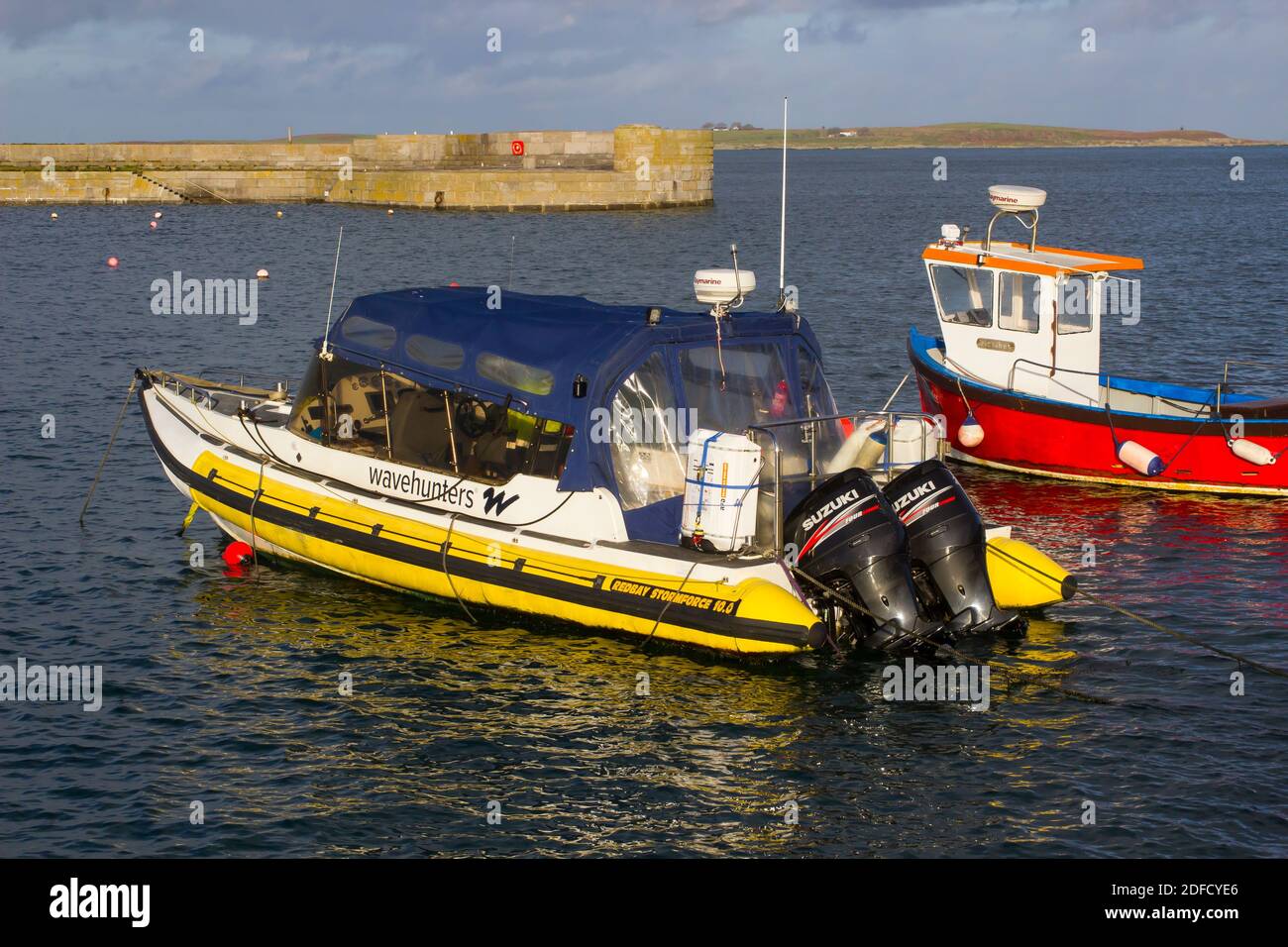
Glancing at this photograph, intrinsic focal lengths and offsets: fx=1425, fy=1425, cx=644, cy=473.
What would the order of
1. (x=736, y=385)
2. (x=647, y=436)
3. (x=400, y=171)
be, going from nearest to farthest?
(x=647, y=436)
(x=736, y=385)
(x=400, y=171)

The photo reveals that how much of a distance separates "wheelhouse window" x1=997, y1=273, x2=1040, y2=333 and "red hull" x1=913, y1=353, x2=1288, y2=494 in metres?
1.22

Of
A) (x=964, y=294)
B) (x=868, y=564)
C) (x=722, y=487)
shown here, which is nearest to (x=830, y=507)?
(x=868, y=564)

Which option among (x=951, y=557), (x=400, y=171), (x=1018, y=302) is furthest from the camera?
(x=400, y=171)

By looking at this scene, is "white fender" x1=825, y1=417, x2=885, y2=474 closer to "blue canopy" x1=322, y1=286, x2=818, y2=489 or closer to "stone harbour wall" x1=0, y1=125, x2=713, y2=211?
"blue canopy" x1=322, y1=286, x2=818, y2=489

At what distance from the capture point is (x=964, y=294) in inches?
920

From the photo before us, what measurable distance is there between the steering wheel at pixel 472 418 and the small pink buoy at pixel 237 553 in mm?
3836

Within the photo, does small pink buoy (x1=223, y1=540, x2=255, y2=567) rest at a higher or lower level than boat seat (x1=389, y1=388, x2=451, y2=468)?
lower

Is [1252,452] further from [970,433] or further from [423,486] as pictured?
[423,486]

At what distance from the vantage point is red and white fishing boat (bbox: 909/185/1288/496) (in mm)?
21172

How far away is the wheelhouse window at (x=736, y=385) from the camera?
1539cm

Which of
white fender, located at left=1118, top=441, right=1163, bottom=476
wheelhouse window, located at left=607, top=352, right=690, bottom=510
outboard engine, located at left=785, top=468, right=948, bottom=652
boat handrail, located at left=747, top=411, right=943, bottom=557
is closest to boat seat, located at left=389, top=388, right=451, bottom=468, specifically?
wheelhouse window, located at left=607, top=352, right=690, bottom=510

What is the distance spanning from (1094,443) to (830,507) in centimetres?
933

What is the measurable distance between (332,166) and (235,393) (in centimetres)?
7731

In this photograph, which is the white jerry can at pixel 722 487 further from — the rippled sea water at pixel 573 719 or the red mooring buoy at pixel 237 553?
the red mooring buoy at pixel 237 553
